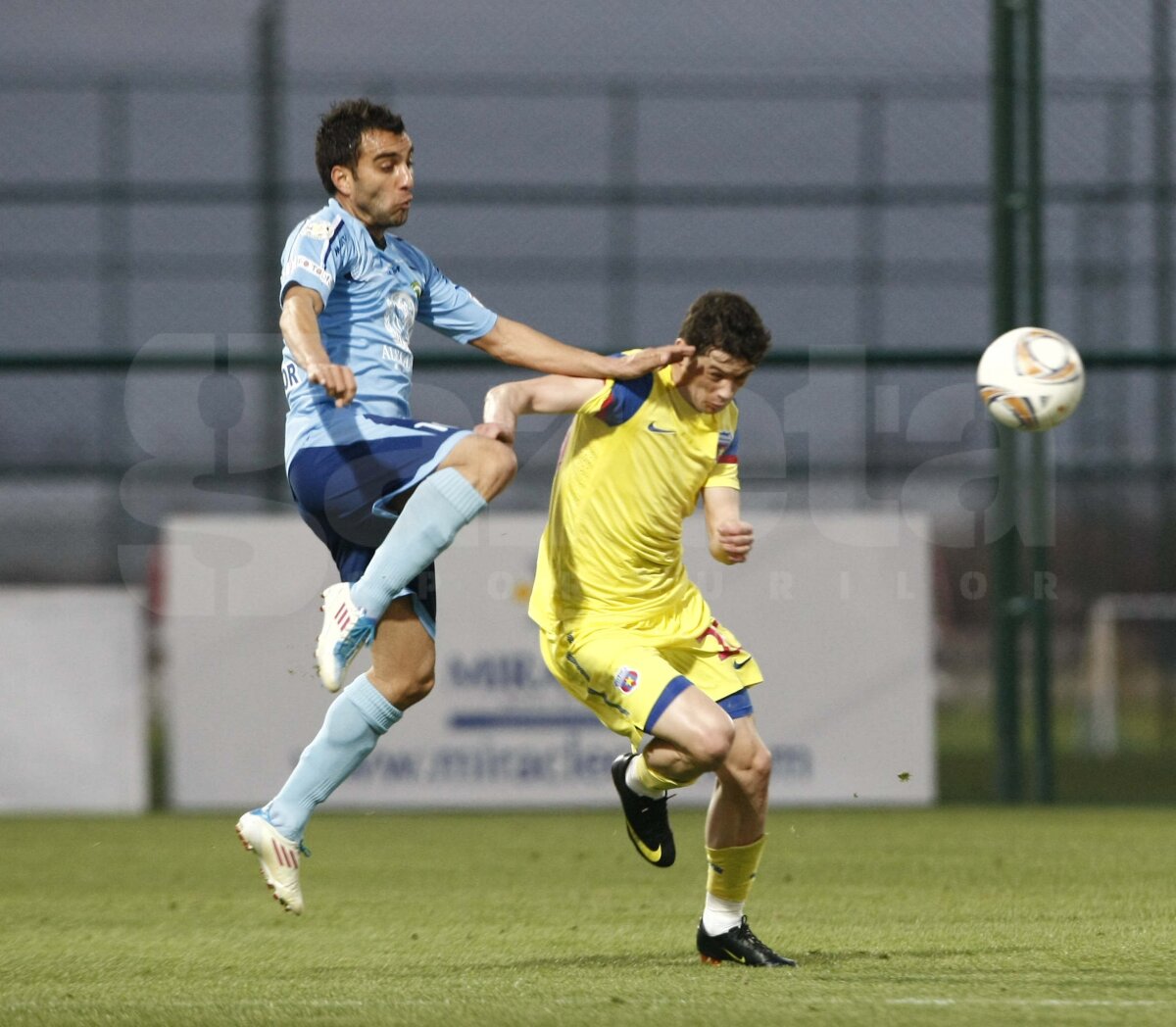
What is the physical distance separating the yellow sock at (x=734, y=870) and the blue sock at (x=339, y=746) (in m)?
1.03

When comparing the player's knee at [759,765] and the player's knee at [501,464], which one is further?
the player's knee at [759,765]

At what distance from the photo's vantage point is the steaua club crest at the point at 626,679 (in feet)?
16.8

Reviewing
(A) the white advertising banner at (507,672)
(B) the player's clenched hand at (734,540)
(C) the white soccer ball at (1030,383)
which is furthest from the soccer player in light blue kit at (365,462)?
(A) the white advertising banner at (507,672)

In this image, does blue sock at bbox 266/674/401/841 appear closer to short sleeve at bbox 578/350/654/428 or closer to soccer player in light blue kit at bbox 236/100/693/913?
soccer player in light blue kit at bbox 236/100/693/913

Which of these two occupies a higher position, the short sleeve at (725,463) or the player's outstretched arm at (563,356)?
the player's outstretched arm at (563,356)

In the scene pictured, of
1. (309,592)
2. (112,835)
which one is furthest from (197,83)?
(112,835)

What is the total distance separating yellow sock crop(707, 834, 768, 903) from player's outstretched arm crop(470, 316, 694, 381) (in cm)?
136

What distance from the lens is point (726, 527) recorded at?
5.20m

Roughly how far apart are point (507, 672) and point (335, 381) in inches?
212

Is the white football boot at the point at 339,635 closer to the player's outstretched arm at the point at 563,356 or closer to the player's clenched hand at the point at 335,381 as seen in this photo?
the player's clenched hand at the point at 335,381

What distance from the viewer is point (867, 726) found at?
379 inches

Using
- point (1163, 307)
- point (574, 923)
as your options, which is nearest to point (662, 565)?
point (574, 923)

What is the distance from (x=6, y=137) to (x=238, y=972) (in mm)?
9189

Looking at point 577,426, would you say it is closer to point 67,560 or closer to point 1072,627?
point 67,560
